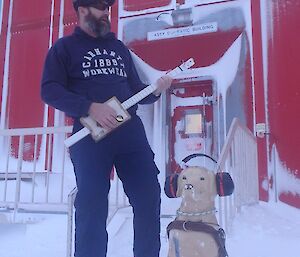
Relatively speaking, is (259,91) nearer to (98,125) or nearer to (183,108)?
(183,108)

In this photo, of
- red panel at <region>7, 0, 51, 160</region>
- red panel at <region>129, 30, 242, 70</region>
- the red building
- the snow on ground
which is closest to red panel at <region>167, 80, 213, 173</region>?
the red building

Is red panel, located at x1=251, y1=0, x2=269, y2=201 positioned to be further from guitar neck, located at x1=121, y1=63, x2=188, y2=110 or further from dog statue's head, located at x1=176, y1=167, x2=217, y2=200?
guitar neck, located at x1=121, y1=63, x2=188, y2=110

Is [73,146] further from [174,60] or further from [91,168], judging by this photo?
[174,60]

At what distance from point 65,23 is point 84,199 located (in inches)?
198

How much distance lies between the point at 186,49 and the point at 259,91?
111 centimetres

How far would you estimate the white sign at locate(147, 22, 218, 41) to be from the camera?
533 centimetres

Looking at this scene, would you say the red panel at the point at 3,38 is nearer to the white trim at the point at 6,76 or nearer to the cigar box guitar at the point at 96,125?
the white trim at the point at 6,76

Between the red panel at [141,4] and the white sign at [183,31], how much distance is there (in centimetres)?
40

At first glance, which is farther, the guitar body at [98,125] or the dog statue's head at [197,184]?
the dog statue's head at [197,184]

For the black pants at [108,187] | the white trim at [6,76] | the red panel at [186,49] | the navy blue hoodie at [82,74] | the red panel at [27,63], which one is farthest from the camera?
the white trim at [6,76]

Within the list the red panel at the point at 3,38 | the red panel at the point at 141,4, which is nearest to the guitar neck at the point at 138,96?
the red panel at the point at 141,4

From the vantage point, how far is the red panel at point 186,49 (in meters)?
5.26

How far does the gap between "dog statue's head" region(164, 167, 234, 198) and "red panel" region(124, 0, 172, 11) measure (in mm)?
4190

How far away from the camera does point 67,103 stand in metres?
1.68
